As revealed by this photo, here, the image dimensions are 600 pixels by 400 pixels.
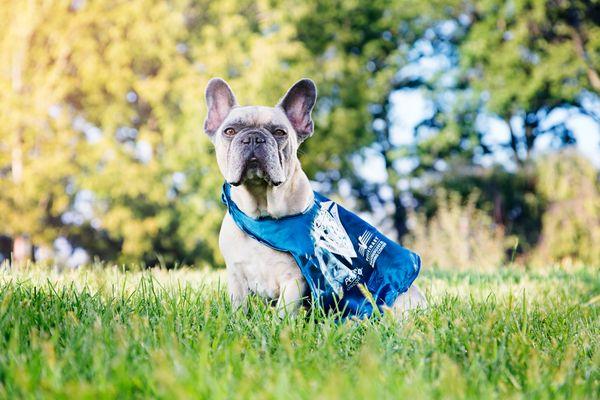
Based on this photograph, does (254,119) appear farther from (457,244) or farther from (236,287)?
(457,244)

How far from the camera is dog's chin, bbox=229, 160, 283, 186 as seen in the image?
332 centimetres

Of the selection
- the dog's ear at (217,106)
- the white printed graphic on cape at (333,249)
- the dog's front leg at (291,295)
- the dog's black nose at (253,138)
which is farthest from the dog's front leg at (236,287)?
the dog's ear at (217,106)

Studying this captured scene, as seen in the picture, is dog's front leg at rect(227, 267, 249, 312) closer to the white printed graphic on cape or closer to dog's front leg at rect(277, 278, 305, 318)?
dog's front leg at rect(277, 278, 305, 318)

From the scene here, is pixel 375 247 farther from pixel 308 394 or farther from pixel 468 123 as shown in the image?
pixel 468 123

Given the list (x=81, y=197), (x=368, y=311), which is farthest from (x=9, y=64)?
(x=368, y=311)

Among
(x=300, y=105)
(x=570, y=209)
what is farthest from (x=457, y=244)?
(x=300, y=105)

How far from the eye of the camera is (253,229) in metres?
3.36

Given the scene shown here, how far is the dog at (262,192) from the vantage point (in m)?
3.33

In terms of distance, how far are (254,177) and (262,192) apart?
0.45 ft

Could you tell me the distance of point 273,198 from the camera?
3.46 metres

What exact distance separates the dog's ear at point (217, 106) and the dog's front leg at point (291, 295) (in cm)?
115

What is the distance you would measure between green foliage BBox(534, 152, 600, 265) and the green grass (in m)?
A: 13.3

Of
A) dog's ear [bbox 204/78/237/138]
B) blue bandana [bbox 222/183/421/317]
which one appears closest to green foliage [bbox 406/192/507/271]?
blue bandana [bbox 222/183/421/317]

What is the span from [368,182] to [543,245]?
20.1 ft
